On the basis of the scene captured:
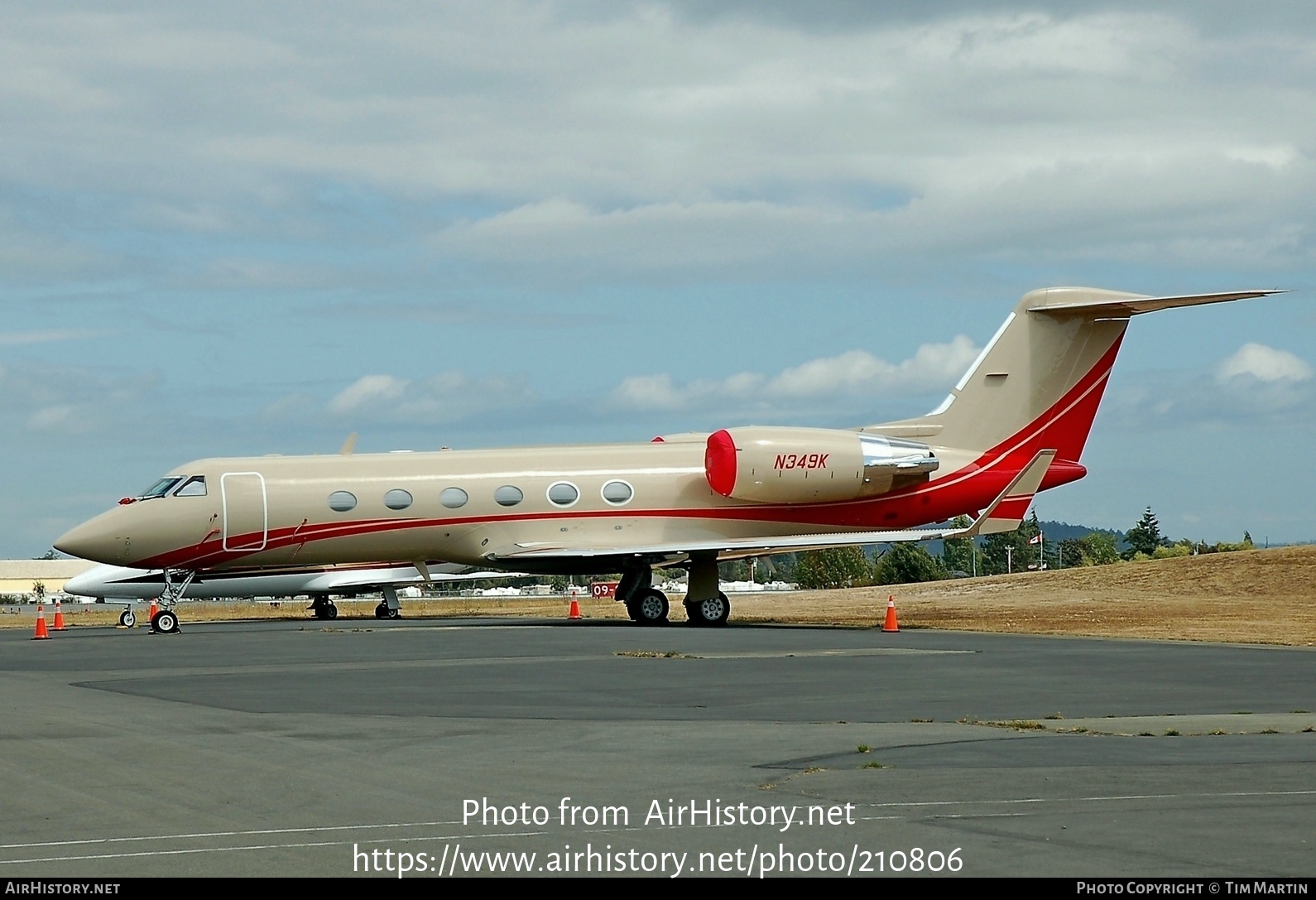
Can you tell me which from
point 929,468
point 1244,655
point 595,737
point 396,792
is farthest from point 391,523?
point 396,792

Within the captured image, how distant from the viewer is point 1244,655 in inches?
810

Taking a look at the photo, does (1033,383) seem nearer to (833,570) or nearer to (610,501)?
(610,501)

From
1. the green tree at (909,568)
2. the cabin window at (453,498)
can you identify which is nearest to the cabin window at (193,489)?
the cabin window at (453,498)

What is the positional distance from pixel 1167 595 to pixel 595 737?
3196 centimetres

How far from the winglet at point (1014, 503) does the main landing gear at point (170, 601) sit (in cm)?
1566

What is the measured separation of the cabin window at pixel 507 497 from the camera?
31844 mm

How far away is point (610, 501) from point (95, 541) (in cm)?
1037

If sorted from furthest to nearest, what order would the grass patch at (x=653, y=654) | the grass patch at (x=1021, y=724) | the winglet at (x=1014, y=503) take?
1. the winglet at (x=1014, y=503)
2. the grass patch at (x=653, y=654)
3. the grass patch at (x=1021, y=724)

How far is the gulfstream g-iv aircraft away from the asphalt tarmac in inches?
421

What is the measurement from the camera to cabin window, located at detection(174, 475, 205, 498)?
3141 centimetres

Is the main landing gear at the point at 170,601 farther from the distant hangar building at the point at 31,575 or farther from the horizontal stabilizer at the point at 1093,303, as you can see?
the distant hangar building at the point at 31,575

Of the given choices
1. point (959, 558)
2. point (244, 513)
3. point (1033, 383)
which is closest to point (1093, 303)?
point (1033, 383)

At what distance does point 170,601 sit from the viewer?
103 ft
